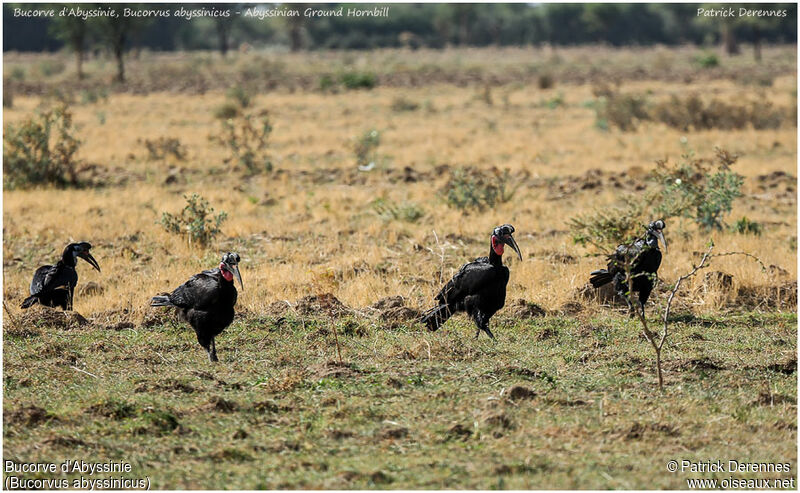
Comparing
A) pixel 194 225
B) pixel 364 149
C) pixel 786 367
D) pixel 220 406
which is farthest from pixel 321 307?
pixel 364 149

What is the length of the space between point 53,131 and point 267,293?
17.6m

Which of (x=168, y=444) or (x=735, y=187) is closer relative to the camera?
(x=168, y=444)

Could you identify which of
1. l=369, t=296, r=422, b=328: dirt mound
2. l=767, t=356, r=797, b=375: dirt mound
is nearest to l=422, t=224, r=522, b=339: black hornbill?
l=369, t=296, r=422, b=328: dirt mound

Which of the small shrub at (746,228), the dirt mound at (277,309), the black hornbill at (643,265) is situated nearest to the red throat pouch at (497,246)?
the black hornbill at (643,265)

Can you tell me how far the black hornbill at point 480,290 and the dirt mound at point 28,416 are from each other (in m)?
3.61

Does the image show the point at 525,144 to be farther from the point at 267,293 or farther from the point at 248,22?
the point at 248,22

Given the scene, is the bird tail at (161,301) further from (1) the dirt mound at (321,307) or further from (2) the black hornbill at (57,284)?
(2) the black hornbill at (57,284)

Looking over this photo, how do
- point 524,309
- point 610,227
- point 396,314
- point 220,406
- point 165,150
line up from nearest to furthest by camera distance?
point 220,406 → point 396,314 → point 524,309 → point 610,227 → point 165,150

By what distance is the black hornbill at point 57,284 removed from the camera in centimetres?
966

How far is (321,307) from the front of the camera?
977 centimetres

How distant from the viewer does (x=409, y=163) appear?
68.9 ft

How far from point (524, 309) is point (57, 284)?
185 inches

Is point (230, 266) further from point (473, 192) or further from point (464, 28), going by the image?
point (464, 28)

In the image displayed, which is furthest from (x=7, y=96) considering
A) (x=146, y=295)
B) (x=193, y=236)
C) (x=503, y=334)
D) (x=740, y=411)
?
(x=740, y=411)
